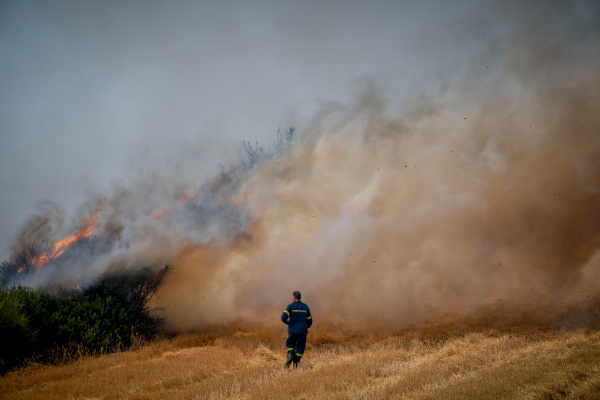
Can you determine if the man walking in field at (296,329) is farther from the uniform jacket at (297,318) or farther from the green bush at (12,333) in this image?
the green bush at (12,333)

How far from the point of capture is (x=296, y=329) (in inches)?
376

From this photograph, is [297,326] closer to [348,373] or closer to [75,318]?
[348,373]

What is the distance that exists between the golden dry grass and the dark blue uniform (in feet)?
1.94

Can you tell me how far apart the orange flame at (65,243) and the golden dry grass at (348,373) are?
6113 mm

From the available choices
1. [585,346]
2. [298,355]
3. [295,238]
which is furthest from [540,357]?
[295,238]

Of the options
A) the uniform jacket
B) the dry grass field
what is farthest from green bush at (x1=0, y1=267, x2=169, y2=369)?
the uniform jacket

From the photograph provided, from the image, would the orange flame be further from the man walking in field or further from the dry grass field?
the man walking in field

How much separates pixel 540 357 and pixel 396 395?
→ 14.7ft

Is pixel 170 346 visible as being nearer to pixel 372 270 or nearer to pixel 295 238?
pixel 295 238

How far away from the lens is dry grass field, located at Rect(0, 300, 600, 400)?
6297mm

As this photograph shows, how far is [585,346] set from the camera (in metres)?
8.49

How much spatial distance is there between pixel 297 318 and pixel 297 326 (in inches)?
8.5

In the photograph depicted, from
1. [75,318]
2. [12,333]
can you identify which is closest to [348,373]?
[12,333]

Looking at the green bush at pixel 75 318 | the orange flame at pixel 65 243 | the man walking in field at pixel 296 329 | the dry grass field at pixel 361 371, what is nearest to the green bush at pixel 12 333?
the green bush at pixel 75 318
